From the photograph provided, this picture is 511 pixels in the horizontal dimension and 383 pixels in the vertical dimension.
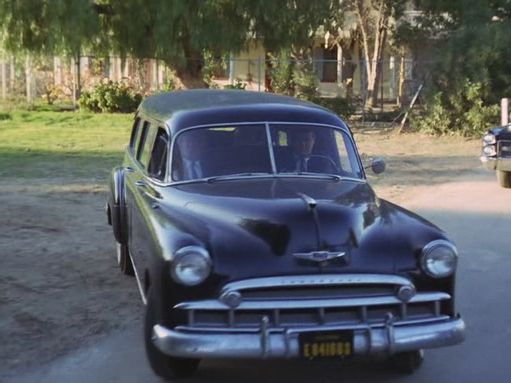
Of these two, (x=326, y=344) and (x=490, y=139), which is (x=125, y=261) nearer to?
(x=326, y=344)

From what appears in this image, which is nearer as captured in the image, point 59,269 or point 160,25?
point 59,269

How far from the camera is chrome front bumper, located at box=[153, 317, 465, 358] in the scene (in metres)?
4.61

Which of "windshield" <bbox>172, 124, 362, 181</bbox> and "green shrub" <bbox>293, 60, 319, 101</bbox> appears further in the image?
"green shrub" <bbox>293, 60, 319, 101</bbox>

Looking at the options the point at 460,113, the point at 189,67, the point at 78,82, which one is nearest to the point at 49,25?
the point at 189,67

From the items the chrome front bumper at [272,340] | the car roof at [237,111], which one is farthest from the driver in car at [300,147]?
the chrome front bumper at [272,340]

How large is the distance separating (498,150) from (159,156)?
25.4 ft

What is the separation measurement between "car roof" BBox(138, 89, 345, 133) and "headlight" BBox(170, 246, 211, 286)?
1.77 metres

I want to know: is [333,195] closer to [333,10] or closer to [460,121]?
[460,121]

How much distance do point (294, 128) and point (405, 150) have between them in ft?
42.4

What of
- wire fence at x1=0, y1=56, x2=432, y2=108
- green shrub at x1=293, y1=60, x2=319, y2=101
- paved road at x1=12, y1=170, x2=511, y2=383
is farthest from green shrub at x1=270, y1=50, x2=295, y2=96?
paved road at x1=12, y1=170, x2=511, y2=383

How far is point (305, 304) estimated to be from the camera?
15.5ft

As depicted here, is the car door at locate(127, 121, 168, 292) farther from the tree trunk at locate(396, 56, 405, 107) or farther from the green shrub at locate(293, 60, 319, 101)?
the tree trunk at locate(396, 56, 405, 107)

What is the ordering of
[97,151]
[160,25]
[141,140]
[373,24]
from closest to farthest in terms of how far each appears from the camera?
[141,140] → [97,151] → [160,25] → [373,24]

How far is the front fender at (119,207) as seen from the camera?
7.44 metres
